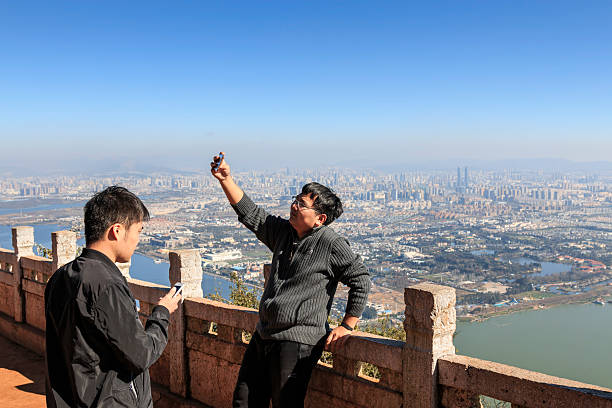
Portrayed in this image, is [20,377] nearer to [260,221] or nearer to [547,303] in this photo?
[260,221]

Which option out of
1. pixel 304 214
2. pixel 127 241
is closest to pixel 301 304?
pixel 304 214

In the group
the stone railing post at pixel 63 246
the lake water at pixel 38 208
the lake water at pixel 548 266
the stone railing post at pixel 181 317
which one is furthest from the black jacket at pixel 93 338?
the lake water at pixel 548 266

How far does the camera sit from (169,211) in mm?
65438

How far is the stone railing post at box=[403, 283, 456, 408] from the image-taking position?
2.79 metres

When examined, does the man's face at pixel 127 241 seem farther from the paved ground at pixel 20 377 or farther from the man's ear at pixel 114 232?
the paved ground at pixel 20 377

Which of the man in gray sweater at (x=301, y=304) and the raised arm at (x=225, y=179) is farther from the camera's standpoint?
the raised arm at (x=225, y=179)

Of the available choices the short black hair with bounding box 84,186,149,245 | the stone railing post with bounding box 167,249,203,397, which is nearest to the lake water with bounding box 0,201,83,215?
the stone railing post with bounding box 167,249,203,397

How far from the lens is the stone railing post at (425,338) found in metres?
2.79

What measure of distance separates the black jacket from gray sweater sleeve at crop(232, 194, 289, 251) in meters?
1.27

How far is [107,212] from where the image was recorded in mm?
1990

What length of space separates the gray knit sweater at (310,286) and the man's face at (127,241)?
3.39 ft

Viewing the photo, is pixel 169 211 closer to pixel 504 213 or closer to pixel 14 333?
pixel 14 333

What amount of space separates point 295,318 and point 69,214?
46.6 meters

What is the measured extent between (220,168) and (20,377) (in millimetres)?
4571
